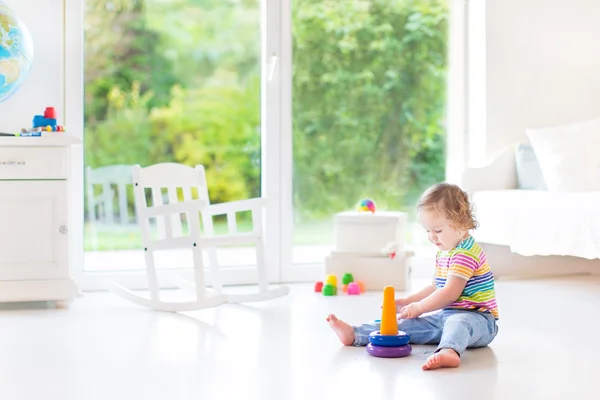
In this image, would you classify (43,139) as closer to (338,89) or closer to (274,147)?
(274,147)

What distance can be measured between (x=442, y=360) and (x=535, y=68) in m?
2.38

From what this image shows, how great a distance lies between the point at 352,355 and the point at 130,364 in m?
0.58

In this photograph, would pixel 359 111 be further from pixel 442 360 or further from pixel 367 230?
pixel 442 360

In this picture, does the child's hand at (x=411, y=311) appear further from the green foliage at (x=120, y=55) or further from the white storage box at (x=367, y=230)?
the green foliage at (x=120, y=55)

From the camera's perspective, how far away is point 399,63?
13.3 feet

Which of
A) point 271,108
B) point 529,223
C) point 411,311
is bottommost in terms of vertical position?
point 411,311

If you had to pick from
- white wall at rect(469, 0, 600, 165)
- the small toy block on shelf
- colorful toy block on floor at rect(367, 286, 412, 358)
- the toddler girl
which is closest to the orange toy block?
colorful toy block on floor at rect(367, 286, 412, 358)

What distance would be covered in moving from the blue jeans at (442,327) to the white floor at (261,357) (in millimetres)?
49

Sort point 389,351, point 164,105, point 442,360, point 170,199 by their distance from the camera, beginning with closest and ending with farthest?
point 442,360, point 389,351, point 170,199, point 164,105

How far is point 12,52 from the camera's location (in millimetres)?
3139

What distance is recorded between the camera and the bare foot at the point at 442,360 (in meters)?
2.11

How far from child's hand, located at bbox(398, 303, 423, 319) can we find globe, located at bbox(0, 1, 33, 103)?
5.69 ft

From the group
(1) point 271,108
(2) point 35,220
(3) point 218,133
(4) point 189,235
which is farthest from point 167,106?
(2) point 35,220

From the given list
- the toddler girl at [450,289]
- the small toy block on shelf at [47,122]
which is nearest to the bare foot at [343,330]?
the toddler girl at [450,289]
